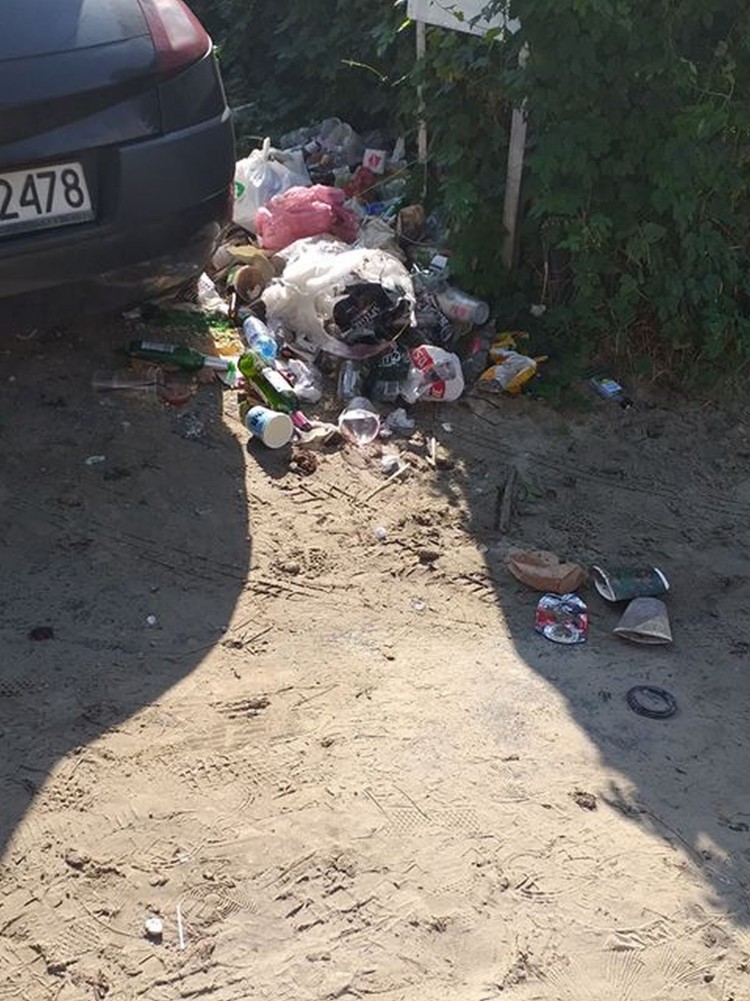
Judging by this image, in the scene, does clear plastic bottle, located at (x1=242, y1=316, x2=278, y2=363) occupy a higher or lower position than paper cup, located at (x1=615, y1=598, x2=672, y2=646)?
higher

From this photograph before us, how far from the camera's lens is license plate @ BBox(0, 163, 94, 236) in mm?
3305

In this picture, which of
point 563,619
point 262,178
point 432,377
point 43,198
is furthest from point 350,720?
point 262,178

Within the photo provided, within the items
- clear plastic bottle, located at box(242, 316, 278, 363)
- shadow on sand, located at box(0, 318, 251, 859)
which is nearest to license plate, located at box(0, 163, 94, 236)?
shadow on sand, located at box(0, 318, 251, 859)

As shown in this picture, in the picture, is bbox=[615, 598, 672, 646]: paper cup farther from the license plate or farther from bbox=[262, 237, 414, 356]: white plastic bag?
the license plate

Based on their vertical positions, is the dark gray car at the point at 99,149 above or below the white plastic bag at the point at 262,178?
above

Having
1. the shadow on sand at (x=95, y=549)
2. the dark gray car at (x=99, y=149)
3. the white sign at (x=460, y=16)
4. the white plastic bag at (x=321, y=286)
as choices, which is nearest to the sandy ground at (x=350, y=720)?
the shadow on sand at (x=95, y=549)

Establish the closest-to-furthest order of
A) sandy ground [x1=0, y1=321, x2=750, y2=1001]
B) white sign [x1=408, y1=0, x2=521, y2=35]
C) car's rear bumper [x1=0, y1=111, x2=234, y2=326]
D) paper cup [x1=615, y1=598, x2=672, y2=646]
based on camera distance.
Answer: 1. sandy ground [x1=0, y1=321, x2=750, y2=1001]
2. car's rear bumper [x1=0, y1=111, x2=234, y2=326]
3. paper cup [x1=615, y1=598, x2=672, y2=646]
4. white sign [x1=408, y1=0, x2=521, y2=35]

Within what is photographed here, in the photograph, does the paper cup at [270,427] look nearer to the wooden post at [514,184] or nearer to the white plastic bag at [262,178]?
the wooden post at [514,184]

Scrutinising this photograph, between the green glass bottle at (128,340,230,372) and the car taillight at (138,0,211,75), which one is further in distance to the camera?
the green glass bottle at (128,340,230,372)

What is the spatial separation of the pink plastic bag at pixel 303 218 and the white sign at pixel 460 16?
89cm

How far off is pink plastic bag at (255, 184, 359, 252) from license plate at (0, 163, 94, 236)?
2001mm

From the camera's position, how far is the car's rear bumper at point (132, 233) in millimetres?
3416

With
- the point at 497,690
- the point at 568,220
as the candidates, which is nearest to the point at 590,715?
the point at 497,690

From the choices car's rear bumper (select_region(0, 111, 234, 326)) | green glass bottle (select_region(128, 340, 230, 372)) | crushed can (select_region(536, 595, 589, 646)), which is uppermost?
car's rear bumper (select_region(0, 111, 234, 326))
